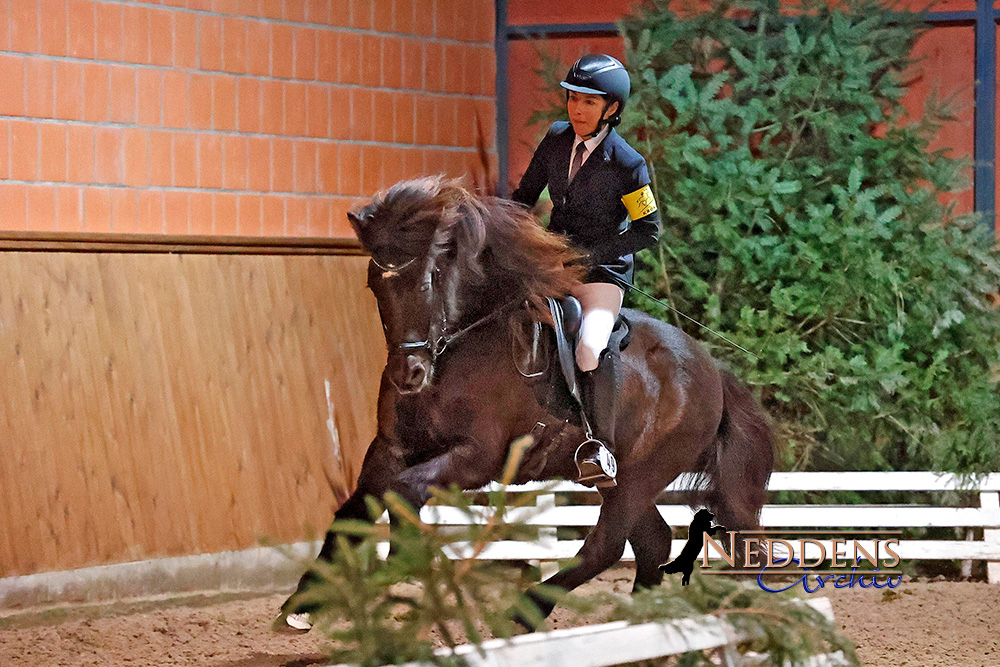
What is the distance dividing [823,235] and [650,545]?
2.73 meters

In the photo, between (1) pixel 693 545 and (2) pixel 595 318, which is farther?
(1) pixel 693 545

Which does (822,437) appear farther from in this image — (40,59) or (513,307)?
(40,59)

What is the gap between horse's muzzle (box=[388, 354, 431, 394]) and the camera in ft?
13.8

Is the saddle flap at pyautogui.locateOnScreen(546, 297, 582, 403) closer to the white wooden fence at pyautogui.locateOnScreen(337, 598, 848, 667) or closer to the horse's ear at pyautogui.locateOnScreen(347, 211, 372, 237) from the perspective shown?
the horse's ear at pyautogui.locateOnScreen(347, 211, 372, 237)

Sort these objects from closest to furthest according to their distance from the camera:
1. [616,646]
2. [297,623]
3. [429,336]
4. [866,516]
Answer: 1. [616,646]
2. [297,623]
3. [429,336]
4. [866,516]

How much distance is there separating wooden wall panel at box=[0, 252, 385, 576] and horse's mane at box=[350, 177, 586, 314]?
6.75 ft

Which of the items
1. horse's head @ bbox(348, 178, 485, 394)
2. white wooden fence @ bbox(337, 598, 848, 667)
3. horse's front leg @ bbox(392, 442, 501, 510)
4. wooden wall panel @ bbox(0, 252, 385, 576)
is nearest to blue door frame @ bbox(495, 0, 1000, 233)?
wooden wall panel @ bbox(0, 252, 385, 576)

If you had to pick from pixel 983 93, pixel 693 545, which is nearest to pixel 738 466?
pixel 693 545

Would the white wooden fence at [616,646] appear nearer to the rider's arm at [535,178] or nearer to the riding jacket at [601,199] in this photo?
the riding jacket at [601,199]

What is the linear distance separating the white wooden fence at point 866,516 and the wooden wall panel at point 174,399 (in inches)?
41.2

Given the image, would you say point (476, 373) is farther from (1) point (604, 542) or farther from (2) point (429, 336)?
(1) point (604, 542)

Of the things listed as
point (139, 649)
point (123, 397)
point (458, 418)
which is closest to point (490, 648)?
point (458, 418)

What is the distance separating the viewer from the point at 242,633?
5375 millimetres

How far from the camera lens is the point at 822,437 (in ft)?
24.6
